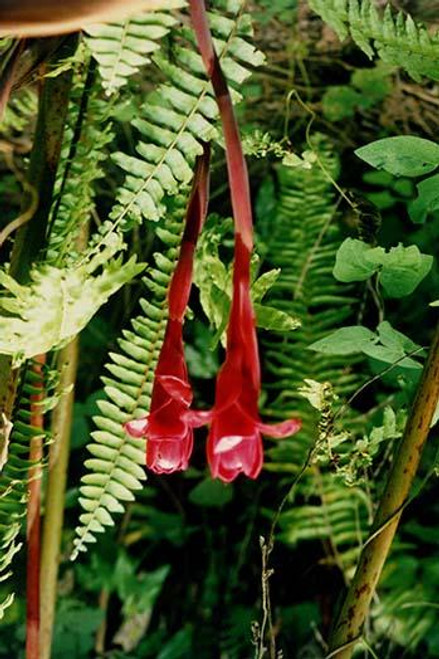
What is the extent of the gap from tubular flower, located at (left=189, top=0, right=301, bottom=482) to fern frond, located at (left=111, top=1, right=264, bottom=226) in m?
0.18

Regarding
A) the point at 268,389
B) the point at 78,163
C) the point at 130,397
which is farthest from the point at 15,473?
the point at 268,389

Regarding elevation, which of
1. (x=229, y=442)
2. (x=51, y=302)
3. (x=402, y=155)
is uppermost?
(x=402, y=155)

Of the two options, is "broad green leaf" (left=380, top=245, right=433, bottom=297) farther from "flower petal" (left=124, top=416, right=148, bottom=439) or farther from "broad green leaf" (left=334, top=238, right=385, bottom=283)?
"flower petal" (left=124, top=416, right=148, bottom=439)

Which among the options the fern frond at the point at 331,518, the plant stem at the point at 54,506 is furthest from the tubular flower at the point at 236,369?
the fern frond at the point at 331,518


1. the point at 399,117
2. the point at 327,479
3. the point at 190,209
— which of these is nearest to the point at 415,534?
the point at 327,479

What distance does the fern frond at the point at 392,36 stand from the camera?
28.1 inches

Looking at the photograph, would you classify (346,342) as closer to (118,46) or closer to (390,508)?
(390,508)

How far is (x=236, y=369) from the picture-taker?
1.55ft

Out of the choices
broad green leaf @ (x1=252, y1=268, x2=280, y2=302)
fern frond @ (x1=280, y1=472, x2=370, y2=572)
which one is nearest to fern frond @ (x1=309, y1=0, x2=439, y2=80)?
broad green leaf @ (x1=252, y1=268, x2=280, y2=302)

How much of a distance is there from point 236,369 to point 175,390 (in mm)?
41

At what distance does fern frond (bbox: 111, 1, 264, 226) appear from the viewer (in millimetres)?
650

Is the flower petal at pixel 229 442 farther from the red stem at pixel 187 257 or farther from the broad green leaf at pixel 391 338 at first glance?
the broad green leaf at pixel 391 338

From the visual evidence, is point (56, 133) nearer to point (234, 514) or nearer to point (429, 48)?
point (429, 48)

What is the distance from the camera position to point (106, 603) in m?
1.37
